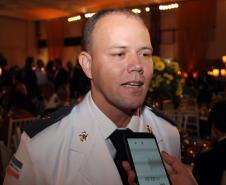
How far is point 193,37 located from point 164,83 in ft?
20.6

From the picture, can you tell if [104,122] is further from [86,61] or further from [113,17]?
[113,17]

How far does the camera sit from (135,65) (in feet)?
3.17

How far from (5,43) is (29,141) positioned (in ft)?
37.9

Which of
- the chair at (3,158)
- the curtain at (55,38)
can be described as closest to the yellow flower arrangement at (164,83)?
the chair at (3,158)

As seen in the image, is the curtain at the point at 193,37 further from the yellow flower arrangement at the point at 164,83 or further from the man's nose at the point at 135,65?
the man's nose at the point at 135,65

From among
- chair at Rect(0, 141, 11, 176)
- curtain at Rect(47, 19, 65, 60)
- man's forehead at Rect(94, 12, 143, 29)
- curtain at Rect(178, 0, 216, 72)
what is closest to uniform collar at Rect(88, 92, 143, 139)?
man's forehead at Rect(94, 12, 143, 29)

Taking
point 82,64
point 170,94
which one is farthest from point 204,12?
point 82,64

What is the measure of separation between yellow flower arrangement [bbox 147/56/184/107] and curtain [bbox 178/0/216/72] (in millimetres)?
5458

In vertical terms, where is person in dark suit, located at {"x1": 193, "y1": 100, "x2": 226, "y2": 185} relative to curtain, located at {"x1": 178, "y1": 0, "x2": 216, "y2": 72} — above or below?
below

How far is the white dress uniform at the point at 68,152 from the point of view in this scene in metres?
0.99

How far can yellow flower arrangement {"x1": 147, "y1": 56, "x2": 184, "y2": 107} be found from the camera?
3.17 m

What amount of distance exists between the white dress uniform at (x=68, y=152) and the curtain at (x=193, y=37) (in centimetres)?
771

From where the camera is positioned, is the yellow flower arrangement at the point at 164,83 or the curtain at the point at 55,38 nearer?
the yellow flower arrangement at the point at 164,83

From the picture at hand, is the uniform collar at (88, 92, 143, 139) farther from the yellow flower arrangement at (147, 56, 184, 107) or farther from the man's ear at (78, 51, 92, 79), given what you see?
the yellow flower arrangement at (147, 56, 184, 107)
